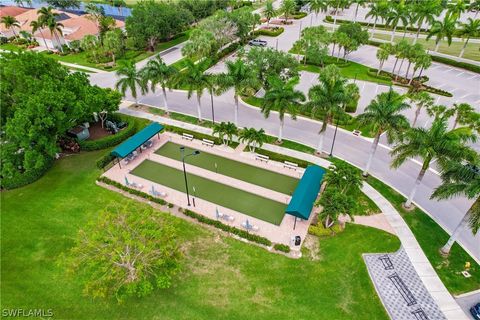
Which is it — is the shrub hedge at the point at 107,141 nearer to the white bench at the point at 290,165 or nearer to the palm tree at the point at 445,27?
the white bench at the point at 290,165

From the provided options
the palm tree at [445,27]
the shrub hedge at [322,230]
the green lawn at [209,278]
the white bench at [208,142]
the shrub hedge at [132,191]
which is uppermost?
the palm tree at [445,27]

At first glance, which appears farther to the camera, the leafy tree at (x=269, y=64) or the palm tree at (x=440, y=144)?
the leafy tree at (x=269, y=64)

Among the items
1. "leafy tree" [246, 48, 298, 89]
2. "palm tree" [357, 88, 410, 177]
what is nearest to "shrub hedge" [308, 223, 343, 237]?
"palm tree" [357, 88, 410, 177]

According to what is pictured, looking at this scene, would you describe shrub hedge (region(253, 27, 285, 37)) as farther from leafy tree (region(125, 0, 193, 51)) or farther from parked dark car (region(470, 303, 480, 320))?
parked dark car (region(470, 303, 480, 320))

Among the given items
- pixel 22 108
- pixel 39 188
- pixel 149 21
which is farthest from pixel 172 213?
pixel 149 21

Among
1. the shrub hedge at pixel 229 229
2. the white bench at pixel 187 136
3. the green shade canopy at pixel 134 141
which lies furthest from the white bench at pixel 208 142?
the shrub hedge at pixel 229 229

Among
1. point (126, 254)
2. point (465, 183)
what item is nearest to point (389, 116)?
point (465, 183)
